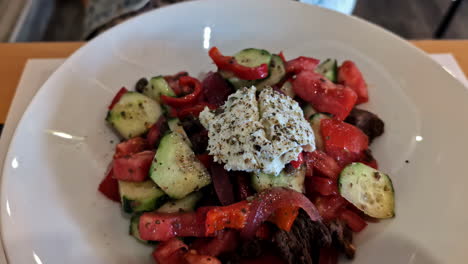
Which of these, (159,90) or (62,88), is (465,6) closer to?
(159,90)

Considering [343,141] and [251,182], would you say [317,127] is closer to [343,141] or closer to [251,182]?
[343,141]

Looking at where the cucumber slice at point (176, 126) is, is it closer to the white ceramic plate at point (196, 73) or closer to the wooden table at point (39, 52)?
the white ceramic plate at point (196, 73)

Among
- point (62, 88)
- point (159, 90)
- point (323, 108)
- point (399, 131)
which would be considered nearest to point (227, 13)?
point (159, 90)

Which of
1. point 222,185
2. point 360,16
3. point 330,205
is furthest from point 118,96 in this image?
point 360,16

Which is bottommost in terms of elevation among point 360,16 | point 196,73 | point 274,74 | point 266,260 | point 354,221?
point 360,16

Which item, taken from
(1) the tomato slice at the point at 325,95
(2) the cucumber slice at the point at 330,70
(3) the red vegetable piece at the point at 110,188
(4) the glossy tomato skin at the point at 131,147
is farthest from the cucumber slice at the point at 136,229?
(2) the cucumber slice at the point at 330,70

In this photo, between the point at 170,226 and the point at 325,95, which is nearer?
the point at 170,226
